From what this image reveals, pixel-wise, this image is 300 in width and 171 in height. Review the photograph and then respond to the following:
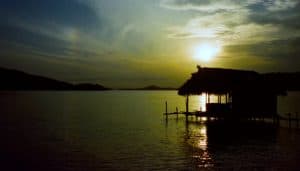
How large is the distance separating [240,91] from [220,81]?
233cm

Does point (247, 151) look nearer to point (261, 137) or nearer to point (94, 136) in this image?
point (261, 137)

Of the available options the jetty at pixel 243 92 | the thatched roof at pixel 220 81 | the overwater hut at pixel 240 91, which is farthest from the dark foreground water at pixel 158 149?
the thatched roof at pixel 220 81

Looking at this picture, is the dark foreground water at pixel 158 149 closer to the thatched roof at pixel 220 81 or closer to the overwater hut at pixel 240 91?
the overwater hut at pixel 240 91

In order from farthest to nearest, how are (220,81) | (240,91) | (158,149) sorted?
(220,81), (240,91), (158,149)

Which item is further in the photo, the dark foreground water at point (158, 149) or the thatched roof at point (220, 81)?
the thatched roof at point (220, 81)

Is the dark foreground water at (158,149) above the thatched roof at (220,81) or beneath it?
beneath

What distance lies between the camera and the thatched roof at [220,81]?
39219 mm

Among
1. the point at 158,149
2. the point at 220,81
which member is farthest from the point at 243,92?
the point at 158,149

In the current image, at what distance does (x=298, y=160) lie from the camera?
2402 centimetres

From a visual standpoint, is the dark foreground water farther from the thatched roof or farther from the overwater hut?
the thatched roof

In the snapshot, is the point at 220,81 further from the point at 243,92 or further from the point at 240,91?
the point at 243,92

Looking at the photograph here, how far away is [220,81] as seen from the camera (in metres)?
40.5

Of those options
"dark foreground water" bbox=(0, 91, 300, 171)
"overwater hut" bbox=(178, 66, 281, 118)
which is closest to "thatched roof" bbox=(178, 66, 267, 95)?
"overwater hut" bbox=(178, 66, 281, 118)

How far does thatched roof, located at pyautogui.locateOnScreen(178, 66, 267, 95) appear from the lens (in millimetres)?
39219
